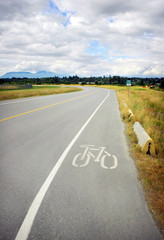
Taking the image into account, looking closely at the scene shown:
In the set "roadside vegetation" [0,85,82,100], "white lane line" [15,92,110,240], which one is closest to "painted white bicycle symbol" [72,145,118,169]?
"white lane line" [15,92,110,240]

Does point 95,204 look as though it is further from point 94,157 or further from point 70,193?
point 94,157

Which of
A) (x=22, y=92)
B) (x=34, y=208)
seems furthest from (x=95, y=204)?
(x=22, y=92)

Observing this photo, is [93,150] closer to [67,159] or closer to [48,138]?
[67,159]

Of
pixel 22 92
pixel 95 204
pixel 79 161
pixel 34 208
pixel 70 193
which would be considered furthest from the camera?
pixel 22 92

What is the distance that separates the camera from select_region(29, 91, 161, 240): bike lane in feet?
7.18

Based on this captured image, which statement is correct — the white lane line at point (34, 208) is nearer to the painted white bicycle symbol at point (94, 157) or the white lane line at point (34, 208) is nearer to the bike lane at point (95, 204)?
the bike lane at point (95, 204)

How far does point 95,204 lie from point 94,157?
1839 millimetres

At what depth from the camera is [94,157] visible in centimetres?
448

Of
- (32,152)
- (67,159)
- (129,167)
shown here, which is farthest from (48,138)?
(129,167)

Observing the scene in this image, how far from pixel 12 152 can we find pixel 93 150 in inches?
99.9

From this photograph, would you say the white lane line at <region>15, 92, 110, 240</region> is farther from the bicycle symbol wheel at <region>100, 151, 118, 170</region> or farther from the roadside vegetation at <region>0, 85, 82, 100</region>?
the roadside vegetation at <region>0, 85, 82, 100</region>

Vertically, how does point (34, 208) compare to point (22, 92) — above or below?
below

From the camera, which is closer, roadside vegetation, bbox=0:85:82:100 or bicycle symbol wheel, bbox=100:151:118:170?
bicycle symbol wheel, bbox=100:151:118:170

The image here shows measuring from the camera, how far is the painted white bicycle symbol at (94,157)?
408cm
